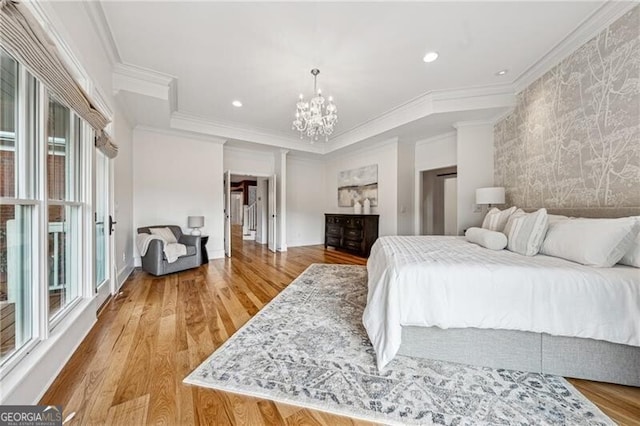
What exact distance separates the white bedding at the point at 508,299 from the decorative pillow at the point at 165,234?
3.87 meters

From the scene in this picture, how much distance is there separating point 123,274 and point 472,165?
19.2ft

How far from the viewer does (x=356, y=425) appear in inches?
47.2

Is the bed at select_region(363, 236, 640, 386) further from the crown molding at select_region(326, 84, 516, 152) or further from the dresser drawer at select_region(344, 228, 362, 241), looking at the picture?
the dresser drawer at select_region(344, 228, 362, 241)

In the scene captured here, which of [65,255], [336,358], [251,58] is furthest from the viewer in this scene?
[251,58]

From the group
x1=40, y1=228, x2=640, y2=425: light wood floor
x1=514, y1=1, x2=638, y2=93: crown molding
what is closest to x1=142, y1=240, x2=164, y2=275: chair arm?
x1=40, y1=228, x2=640, y2=425: light wood floor

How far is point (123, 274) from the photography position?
3.55 meters

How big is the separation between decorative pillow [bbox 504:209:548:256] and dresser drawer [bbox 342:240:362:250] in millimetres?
3487

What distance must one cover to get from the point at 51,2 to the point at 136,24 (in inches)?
36.6

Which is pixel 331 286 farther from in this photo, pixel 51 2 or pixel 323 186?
pixel 323 186

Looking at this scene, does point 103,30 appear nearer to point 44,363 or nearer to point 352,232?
point 44,363

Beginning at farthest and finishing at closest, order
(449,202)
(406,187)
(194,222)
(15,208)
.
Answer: (449,202)
(406,187)
(194,222)
(15,208)

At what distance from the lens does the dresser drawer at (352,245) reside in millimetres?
5602

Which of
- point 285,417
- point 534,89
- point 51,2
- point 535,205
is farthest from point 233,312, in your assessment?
point 534,89

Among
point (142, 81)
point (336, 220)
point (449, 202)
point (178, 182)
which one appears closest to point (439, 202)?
point (449, 202)
